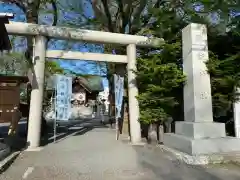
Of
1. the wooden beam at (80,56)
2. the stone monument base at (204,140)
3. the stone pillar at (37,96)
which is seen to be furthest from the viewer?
the wooden beam at (80,56)

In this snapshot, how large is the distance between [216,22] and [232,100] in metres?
2.96

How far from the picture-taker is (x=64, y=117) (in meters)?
9.58

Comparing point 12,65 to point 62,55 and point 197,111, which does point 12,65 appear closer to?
point 62,55

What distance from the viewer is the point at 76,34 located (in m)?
8.48

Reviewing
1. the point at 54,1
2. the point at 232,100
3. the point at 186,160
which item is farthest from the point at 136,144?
the point at 54,1

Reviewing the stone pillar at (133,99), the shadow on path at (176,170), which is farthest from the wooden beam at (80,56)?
the shadow on path at (176,170)

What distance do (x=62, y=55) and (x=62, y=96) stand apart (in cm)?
176

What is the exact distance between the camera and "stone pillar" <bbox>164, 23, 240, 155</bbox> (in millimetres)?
6582

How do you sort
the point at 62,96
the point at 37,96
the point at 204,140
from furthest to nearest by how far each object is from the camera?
1. the point at 62,96
2. the point at 37,96
3. the point at 204,140

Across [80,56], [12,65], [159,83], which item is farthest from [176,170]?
[12,65]

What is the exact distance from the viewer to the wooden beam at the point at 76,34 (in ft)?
25.6

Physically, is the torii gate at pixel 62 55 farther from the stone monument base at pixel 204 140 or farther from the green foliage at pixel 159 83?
→ the stone monument base at pixel 204 140

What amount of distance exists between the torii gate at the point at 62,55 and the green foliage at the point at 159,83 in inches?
14.7

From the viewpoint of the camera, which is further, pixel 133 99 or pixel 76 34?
pixel 133 99
